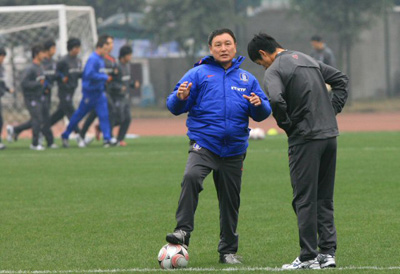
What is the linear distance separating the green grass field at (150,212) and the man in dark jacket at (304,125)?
35 cm

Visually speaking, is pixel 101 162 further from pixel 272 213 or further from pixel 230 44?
pixel 230 44

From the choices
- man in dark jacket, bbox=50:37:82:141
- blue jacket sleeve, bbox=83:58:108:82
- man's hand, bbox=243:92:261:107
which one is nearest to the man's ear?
man's hand, bbox=243:92:261:107

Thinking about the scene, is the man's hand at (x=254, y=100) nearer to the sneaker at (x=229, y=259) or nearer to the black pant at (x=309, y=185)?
the black pant at (x=309, y=185)

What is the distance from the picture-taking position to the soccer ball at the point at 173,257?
6809 mm

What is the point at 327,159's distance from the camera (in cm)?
692

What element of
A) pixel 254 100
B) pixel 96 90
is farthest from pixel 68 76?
pixel 254 100

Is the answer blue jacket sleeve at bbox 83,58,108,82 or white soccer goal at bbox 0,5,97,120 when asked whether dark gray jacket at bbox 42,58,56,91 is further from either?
white soccer goal at bbox 0,5,97,120

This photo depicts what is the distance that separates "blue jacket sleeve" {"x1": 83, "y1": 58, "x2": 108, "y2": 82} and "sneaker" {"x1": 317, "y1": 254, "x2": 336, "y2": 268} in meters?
12.8

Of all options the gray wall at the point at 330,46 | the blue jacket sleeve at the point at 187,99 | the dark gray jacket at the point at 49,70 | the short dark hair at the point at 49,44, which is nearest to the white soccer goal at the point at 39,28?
the dark gray jacket at the point at 49,70

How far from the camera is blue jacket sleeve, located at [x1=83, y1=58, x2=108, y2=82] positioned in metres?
19.2

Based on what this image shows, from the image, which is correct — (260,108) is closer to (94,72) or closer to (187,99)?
(187,99)

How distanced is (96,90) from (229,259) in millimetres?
12674

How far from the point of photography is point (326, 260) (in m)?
6.85

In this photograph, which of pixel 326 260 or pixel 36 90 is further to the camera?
pixel 36 90
